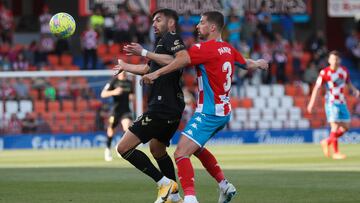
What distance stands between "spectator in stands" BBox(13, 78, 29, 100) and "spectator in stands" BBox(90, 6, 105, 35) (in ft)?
11.4

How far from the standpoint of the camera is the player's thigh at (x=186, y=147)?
11203mm

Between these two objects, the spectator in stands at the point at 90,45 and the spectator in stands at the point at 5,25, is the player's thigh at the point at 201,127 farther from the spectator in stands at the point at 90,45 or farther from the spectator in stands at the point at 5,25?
the spectator in stands at the point at 5,25

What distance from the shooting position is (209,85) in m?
11.4

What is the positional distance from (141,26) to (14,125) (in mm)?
6169

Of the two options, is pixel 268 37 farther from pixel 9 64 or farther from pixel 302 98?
pixel 9 64

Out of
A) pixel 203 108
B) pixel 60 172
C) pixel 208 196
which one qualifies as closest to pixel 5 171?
pixel 60 172

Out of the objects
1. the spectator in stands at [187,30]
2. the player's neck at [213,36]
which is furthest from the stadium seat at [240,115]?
the player's neck at [213,36]

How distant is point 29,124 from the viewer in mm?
29766

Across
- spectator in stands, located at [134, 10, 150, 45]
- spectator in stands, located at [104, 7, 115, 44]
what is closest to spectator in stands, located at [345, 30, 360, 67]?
spectator in stands, located at [134, 10, 150, 45]

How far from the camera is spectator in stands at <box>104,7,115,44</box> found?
3290 centimetres

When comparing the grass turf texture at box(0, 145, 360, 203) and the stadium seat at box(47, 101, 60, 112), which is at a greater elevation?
the grass turf texture at box(0, 145, 360, 203)

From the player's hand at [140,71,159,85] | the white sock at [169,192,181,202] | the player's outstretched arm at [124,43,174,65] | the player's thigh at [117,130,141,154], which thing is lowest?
the white sock at [169,192,181,202]

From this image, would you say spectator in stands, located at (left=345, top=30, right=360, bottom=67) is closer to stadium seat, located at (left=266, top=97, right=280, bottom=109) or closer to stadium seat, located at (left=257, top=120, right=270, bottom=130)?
stadium seat, located at (left=266, top=97, right=280, bottom=109)

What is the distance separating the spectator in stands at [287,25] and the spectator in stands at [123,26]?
213 inches
